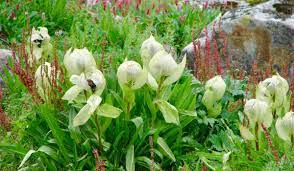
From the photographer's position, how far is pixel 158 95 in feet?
12.6

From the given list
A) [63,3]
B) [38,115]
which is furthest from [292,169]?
[63,3]

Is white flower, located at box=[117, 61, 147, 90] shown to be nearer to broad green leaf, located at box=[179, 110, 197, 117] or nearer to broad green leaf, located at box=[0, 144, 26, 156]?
broad green leaf, located at box=[179, 110, 197, 117]

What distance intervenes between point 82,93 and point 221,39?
8.96ft

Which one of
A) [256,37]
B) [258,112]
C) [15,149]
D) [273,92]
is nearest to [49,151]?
[15,149]

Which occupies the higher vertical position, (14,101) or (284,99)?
(284,99)

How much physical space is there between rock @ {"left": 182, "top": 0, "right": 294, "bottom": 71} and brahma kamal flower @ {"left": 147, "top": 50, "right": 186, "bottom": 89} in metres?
2.22

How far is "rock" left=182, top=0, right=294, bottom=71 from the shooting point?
19.4ft

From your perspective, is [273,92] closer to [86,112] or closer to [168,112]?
A: [168,112]

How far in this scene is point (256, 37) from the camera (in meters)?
6.04

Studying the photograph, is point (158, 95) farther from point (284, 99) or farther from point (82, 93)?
point (284, 99)

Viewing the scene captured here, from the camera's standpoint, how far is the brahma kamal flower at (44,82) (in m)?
3.94

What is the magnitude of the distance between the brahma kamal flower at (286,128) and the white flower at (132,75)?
2.94 feet

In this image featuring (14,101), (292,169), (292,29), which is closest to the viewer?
(292,169)

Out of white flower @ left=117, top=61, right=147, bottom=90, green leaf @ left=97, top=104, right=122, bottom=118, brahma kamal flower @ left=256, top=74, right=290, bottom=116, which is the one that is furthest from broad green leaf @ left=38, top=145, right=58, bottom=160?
brahma kamal flower @ left=256, top=74, right=290, bottom=116
